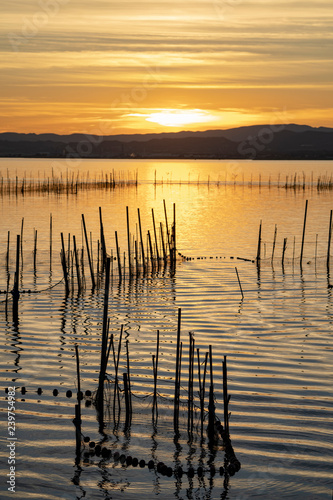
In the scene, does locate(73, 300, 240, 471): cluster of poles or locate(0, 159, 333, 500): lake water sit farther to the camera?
locate(73, 300, 240, 471): cluster of poles

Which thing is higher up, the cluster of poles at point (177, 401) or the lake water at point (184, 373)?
the cluster of poles at point (177, 401)

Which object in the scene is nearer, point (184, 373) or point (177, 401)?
point (177, 401)

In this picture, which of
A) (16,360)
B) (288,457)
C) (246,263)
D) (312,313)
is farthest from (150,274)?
(288,457)

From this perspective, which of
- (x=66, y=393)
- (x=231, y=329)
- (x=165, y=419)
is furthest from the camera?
(x=231, y=329)

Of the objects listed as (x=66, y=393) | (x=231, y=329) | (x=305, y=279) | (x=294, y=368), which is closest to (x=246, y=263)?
(x=305, y=279)

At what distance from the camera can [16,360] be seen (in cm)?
1053

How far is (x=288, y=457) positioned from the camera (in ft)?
23.6

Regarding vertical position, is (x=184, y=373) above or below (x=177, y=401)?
below

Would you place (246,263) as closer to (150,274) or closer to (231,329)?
(150,274)

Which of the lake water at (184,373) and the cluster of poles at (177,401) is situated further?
the cluster of poles at (177,401)

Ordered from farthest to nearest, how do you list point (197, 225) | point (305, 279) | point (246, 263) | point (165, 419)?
point (197, 225)
point (246, 263)
point (305, 279)
point (165, 419)

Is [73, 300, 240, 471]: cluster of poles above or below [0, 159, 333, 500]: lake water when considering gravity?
above

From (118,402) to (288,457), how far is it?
224 cm

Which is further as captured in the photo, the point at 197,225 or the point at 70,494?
the point at 197,225
